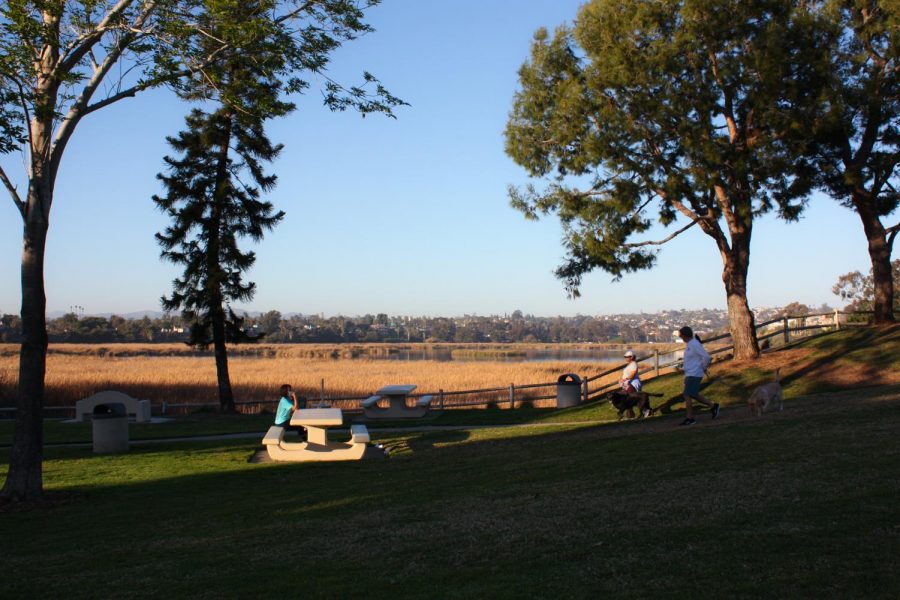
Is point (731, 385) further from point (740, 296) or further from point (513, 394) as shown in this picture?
point (513, 394)

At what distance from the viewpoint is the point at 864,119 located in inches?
968

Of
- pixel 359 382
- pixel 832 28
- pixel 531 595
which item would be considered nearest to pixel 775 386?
pixel 531 595

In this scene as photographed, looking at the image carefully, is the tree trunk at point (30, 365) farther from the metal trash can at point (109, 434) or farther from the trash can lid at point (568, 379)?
the trash can lid at point (568, 379)

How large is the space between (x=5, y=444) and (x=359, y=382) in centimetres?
1934

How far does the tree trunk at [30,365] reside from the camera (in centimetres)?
1078

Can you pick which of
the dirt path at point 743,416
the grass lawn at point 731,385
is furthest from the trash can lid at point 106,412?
the grass lawn at point 731,385

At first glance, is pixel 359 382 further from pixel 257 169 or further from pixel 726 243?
pixel 726 243

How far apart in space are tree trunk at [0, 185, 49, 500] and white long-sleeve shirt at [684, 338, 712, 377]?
33.4 feet

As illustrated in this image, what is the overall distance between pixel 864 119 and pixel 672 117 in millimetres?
6807

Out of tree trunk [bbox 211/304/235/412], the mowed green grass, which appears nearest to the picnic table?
tree trunk [bbox 211/304/235/412]

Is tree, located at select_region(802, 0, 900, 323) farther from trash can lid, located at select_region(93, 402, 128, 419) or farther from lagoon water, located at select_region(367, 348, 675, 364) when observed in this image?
lagoon water, located at select_region(367, 348, 675, 364)

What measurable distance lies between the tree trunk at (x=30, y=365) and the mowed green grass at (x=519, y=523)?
477 millimetres

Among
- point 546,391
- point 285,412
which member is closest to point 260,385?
point 546,391

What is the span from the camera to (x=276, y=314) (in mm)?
155625
